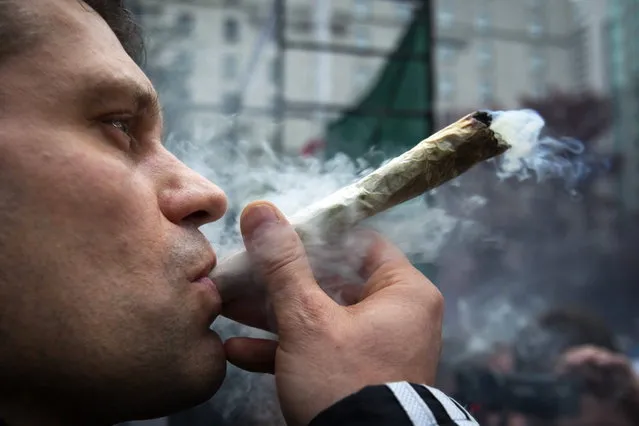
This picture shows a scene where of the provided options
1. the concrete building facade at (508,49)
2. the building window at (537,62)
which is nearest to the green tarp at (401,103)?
the concrete building facade at (508,49)

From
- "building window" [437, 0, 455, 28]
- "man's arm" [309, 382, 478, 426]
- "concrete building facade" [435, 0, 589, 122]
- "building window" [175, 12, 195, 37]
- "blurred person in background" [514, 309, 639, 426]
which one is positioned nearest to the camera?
"man's arm" [309, 382, 478, 426]

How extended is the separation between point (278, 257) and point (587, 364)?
3.03 metres

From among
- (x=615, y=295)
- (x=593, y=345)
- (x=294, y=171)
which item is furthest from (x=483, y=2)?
(x=294, y=171)

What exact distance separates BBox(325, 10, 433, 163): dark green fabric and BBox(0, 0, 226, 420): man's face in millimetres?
2470

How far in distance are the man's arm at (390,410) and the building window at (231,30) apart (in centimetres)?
728

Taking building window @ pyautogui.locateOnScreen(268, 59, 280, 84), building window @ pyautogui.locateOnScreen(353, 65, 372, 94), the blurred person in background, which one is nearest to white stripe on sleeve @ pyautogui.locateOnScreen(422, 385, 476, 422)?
the blurred person in background

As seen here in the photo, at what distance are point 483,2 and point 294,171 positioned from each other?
824 cm

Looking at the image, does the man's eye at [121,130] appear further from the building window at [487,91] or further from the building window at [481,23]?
the building window at [487,91]

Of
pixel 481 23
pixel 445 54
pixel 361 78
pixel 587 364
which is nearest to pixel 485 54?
pixel 481 23

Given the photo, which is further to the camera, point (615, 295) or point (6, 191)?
point (615, 295)

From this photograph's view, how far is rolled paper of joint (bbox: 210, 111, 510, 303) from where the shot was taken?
3.68 ft

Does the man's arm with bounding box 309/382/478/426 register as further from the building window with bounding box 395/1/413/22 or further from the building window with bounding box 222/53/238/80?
the building window with bounding box 222/53/238/80

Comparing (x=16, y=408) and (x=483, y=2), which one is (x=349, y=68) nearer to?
(x=483, y=2)

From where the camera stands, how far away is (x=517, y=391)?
3258 millimetres
